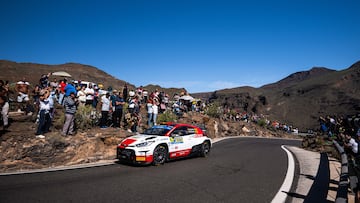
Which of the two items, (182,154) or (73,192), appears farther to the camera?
(182,154)

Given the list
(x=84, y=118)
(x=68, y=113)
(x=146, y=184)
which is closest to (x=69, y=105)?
(x=68, y=113)

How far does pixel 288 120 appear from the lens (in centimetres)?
8769

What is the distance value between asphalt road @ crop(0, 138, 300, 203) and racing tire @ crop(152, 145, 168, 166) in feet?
1.10

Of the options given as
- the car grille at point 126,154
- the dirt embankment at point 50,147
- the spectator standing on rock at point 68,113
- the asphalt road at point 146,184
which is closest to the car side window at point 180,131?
the asphalt road at point 146,184

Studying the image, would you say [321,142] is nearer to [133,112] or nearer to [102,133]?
[133,112]

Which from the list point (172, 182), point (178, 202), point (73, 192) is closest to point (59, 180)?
point (73, 192)

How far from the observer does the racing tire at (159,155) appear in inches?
342

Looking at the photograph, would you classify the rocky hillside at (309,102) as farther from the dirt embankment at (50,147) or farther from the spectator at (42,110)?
the spectator at (42,110)

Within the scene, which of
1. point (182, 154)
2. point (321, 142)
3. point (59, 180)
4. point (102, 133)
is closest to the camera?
point (59, 180)

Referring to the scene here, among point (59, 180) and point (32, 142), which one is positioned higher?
point (32, 142)

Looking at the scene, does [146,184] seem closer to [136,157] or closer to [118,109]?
[136,157]

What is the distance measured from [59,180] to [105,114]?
576cm

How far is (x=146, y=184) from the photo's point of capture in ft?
20.4

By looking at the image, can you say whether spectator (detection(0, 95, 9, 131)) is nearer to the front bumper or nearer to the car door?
the front bumper
